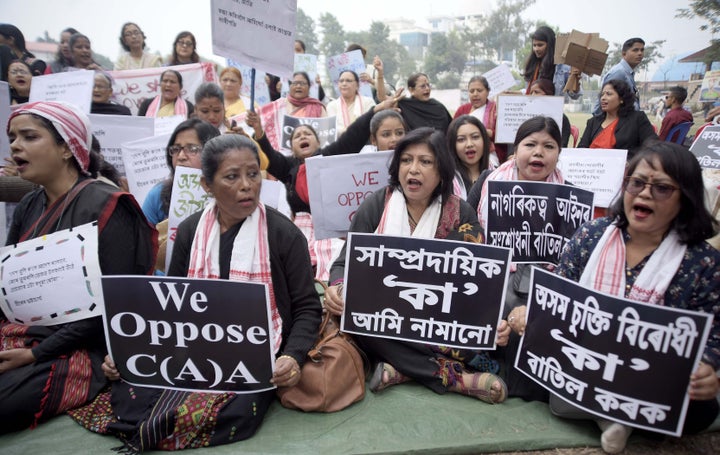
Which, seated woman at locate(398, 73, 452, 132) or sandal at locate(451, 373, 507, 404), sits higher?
seated woman at locate(398, 73, 452, 132)

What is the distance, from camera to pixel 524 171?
12.3 ft

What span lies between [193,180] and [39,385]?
1.73 metres

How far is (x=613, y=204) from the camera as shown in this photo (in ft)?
8.71

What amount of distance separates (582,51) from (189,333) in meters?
6.10

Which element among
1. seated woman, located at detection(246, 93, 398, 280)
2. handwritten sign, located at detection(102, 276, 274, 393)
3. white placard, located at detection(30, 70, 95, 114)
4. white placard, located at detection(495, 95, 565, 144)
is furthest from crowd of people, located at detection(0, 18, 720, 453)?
white placard, located at detection(30, 70, 95, 114)

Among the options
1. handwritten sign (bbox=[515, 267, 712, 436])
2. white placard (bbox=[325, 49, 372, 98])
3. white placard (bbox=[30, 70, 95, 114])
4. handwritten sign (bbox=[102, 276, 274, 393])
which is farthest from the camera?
white placard (bbox=[325, 49, 372, 98])

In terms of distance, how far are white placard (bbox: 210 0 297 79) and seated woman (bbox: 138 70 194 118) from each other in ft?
6.92

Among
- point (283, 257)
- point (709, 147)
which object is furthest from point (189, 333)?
point (709, 147)

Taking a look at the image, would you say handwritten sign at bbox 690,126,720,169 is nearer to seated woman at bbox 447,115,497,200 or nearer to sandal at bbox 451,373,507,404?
seated woman at bbox 447,115,497,200

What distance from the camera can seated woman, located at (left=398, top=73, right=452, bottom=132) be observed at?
269 inches

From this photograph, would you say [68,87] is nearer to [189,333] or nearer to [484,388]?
[189,333]

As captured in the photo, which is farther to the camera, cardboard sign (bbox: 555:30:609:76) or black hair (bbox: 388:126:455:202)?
cardboard sign (bbox: 555:30:609:76)

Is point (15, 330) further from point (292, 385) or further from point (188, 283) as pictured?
point (292, 385)

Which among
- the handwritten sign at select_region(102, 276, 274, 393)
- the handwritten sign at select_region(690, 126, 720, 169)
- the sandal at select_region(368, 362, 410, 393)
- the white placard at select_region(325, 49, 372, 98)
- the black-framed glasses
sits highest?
the white placard at select_region(325, 49, 372, 98)
